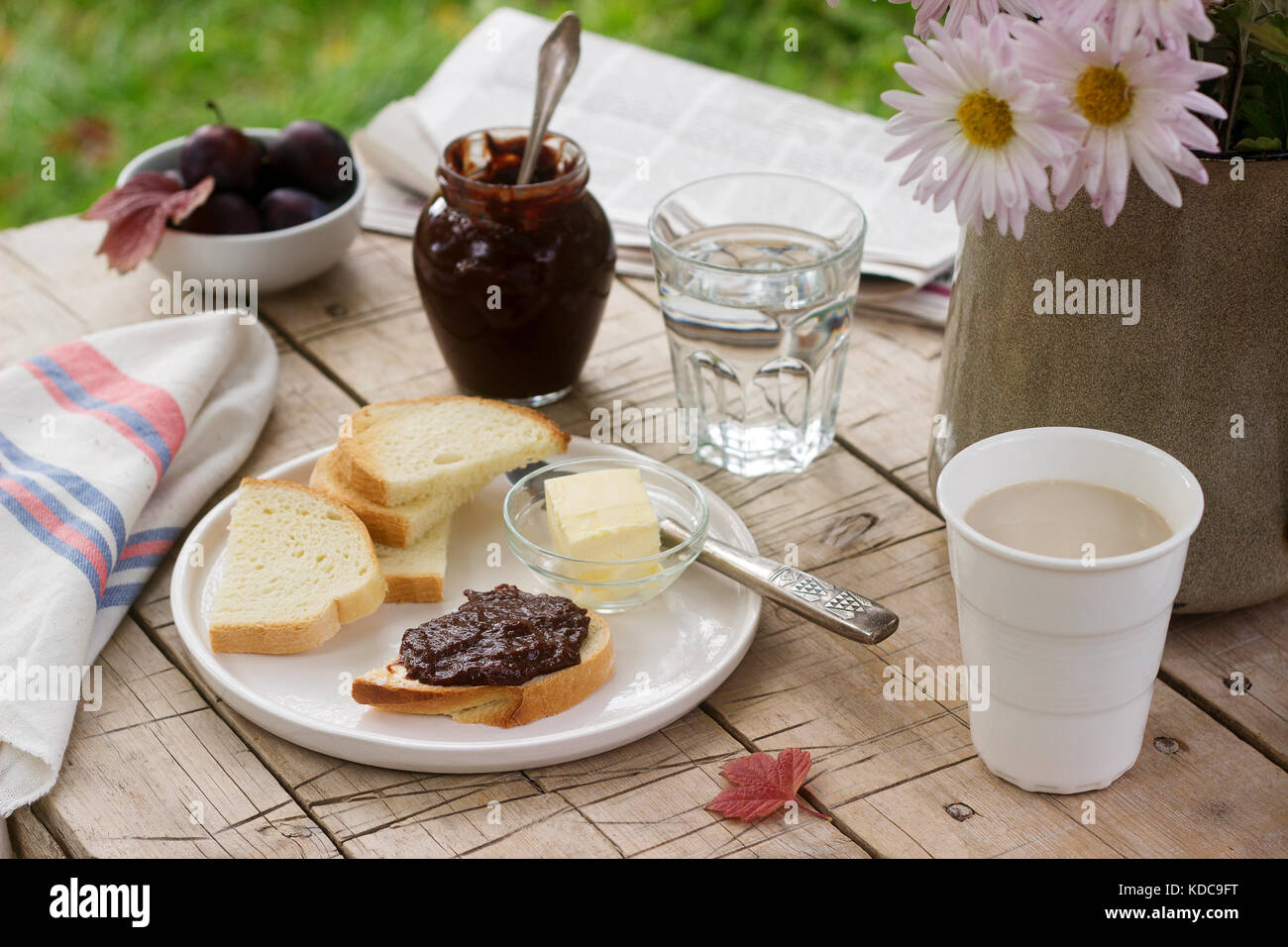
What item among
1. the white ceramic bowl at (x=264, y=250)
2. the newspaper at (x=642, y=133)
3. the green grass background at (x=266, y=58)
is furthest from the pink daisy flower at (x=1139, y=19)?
the green grass background at (x=266, y=58)

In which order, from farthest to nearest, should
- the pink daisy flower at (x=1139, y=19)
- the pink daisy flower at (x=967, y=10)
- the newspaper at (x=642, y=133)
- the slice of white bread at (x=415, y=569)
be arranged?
the newspaper at (x=642, y=133), the slice of white bread at (x=415, y=569), the pink daisy flower at (x=967, y=10), the pink daisy flower at (x=1139, y=19)

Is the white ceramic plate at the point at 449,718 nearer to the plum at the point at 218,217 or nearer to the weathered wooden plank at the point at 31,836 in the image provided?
the weathered wooden plank at the point at 31,836

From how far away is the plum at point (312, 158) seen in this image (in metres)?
1.70

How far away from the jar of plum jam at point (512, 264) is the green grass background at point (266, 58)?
179 cm

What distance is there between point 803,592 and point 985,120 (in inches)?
17.7

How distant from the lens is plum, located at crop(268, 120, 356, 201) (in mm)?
1704

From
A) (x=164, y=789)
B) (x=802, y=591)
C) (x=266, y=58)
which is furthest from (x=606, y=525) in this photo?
(x=266, y=58)

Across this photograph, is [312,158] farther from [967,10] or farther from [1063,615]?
[1063,615]

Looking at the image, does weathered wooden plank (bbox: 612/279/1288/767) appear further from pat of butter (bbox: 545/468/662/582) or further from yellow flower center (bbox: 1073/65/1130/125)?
A: yellow flower center (bbox: 1073/65/1130/125)

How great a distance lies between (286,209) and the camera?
1.67 metres

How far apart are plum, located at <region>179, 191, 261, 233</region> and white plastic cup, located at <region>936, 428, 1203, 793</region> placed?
104 centimetres

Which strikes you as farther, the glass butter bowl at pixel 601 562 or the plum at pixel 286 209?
the plum at pixel 286 209
